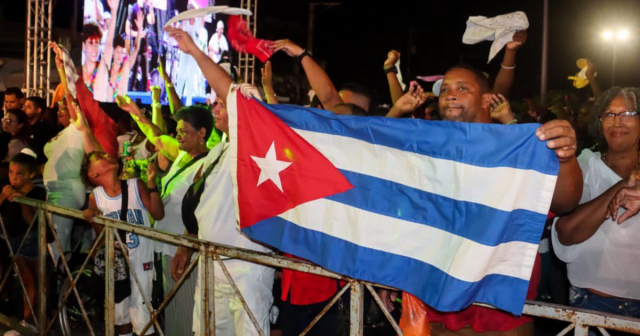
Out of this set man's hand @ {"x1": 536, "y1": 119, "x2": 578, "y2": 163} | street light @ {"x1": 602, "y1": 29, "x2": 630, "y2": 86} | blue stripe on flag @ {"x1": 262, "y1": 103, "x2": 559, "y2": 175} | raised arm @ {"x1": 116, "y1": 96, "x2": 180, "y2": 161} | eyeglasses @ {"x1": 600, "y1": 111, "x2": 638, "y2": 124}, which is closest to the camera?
man's hand @ {"x1": 536, "y1": 119, "x2": 578, "y2": 163}

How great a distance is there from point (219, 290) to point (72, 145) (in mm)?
3505

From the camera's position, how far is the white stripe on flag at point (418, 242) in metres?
2.93

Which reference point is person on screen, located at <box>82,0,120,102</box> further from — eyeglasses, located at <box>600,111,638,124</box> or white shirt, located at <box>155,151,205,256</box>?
eyeglasses, located at <box>600,111,638,124</box>

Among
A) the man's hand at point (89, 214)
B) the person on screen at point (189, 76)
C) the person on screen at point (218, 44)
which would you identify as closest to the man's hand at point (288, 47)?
the man's hand at point (89, 214)

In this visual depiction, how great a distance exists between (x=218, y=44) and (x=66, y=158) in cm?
1122

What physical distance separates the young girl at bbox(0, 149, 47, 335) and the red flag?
3180 mm

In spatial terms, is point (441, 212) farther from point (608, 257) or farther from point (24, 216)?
point (24, 216)

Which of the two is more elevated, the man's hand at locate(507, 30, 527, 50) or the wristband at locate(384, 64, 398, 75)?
the man's hand at locate(507, 30, 527, 50)

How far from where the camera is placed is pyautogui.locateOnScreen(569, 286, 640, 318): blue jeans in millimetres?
3256

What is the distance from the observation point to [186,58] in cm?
1669

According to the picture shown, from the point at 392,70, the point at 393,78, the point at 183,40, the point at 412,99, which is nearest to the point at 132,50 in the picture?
the point at 392,70

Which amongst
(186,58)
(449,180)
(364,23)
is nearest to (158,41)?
(186,58)

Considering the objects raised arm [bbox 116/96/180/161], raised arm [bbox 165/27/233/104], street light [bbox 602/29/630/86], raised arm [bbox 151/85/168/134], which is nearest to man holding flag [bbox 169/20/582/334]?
raised arm [bbox 165/27/233/104]

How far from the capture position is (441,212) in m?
3.17
